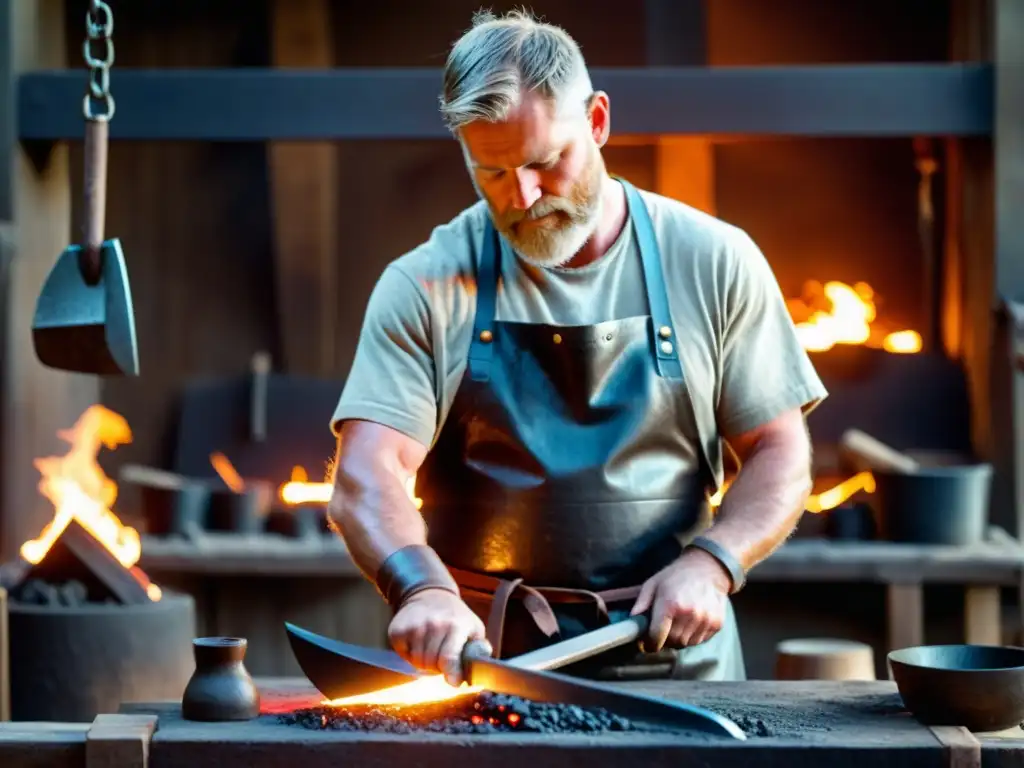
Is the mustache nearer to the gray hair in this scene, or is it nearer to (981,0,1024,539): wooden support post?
the gray hair

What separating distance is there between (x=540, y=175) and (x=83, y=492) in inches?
153

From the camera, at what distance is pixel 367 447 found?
332cm

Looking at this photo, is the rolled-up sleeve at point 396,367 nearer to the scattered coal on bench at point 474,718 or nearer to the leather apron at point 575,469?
the leather apron at point 575,469

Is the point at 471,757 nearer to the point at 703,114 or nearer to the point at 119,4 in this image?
the point at 703,114

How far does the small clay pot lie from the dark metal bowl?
1.15 metres

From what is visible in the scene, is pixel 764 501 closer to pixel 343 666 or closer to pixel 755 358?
pixel 755 358

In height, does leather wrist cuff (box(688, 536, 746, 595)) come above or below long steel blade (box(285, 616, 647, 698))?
above

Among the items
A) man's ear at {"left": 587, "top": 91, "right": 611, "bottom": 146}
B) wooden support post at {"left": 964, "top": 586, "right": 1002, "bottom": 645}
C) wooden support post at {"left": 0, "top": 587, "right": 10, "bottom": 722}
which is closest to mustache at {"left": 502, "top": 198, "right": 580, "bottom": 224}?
man's ear at {"left": 587, "top": 91, "right": 611, "bottom": 146}

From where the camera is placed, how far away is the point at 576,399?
3.41 m

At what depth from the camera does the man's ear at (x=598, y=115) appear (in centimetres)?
335

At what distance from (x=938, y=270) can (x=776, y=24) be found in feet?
4.91

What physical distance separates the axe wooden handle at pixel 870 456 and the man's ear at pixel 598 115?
10.7ft

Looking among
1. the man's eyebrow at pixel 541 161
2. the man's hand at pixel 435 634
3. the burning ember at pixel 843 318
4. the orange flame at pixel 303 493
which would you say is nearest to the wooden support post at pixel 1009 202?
the burning ember at pixel 843 318

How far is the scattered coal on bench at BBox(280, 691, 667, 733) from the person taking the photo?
110 inches
